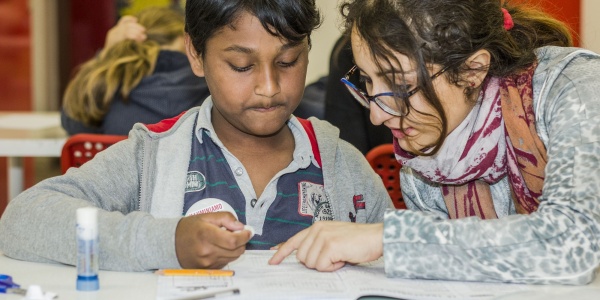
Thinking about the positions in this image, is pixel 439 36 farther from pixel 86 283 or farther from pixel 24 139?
pixel 24 139

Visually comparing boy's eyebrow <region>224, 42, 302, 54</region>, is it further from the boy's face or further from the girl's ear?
the girl's ear

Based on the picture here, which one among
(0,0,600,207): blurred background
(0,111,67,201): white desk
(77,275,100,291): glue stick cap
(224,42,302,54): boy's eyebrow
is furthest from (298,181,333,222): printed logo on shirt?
(0,0,600,207): blurred background

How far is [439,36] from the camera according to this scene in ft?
5.07

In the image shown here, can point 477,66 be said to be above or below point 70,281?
above

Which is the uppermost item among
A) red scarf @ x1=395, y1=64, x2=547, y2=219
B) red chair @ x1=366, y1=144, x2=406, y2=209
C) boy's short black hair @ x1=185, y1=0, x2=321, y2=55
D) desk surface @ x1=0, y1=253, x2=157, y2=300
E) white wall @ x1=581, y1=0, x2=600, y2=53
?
white wall @ x1=581, y1=0, x2=600, y2=53

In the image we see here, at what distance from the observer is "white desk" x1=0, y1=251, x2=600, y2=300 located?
51.9 inches

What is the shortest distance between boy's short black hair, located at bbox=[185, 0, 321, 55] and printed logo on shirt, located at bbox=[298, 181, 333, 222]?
0.36 meters

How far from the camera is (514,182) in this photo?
1.70 meters

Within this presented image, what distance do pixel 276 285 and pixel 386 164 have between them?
4.35 ft

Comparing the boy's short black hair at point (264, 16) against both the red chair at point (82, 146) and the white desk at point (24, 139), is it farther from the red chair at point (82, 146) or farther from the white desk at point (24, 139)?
the white desk at point (24, 139)

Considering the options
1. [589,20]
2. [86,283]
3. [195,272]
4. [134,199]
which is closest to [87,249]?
[86,283]

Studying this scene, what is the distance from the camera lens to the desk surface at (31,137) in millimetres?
3146

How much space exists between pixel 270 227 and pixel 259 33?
17.3 inches

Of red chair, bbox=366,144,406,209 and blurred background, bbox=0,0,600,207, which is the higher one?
blurred background, bbox=0,0,600,207
